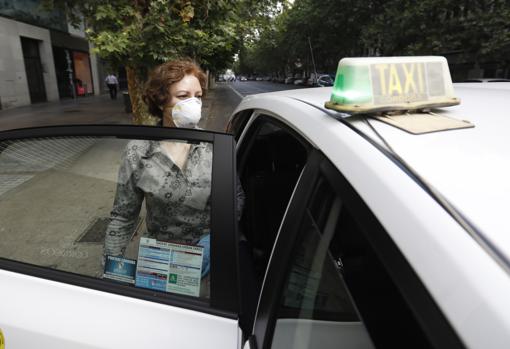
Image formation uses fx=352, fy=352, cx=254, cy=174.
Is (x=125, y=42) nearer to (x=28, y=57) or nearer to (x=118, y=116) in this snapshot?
(x=118, y=116)

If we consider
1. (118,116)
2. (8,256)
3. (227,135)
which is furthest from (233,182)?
(118,116)

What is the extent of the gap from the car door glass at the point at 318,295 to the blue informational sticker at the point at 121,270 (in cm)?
58

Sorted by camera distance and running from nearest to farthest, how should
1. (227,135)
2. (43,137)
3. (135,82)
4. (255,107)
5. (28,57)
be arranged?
(227,135) < (43,137) < (255,107) < (135,82) < (28,57)

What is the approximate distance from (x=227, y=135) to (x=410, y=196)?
77 cm

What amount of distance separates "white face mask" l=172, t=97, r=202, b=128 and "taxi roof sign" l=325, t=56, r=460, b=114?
1.04m

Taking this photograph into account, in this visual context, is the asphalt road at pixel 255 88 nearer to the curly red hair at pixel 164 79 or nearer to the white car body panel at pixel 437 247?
the curly red hair at pixel 164 79

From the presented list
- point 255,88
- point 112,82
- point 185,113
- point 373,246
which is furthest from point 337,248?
point 255,88

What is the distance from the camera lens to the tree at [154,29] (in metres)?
4.18

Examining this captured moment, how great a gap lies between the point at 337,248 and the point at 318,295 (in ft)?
0.47

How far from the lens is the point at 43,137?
56.1 inches

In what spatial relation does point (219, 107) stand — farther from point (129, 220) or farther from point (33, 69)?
point (129, 220)

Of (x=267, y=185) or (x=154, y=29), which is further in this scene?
(x=154, y=29)

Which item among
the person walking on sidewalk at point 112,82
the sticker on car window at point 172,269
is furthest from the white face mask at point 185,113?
the person walking on sidewalk at point 112,82

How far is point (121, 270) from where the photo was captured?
4.31ft
